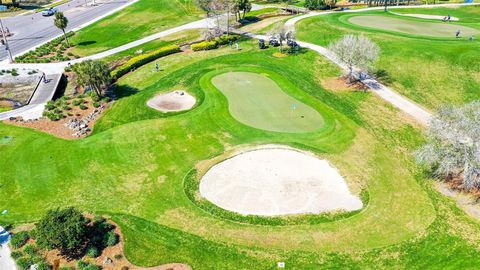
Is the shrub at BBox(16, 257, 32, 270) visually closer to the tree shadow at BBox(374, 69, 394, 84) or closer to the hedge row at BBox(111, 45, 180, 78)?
the hedge row at BBox(111, 45, 180, 78)

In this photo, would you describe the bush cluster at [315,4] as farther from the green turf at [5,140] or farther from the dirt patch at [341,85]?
the green turf at [5,140]

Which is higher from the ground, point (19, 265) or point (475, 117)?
point (475, 117)

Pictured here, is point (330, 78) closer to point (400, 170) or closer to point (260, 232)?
point (400, 170)

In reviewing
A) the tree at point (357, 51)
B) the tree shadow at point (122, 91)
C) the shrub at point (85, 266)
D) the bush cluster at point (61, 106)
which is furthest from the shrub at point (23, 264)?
the tree at point (357, 51)

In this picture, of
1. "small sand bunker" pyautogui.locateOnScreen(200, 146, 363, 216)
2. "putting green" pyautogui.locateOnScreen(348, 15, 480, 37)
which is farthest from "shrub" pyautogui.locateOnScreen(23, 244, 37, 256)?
"putting green" pyautogui.locateOnScreen(348, 15, 480, 37)

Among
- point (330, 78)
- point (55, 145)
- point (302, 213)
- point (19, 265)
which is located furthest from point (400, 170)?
point (55, 145)

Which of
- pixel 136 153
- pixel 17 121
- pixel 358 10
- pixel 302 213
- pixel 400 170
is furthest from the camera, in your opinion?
pixel 358 10

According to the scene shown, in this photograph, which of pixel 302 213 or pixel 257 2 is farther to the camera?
pixel 257 2
